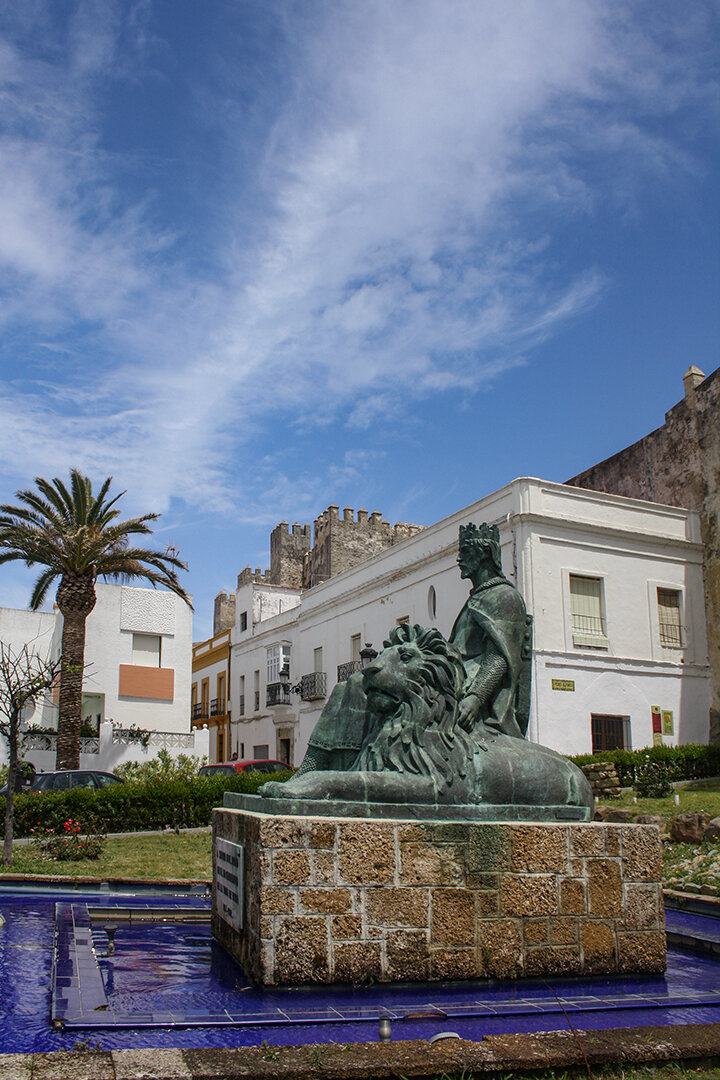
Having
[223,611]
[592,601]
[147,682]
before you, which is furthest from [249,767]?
[223,611]

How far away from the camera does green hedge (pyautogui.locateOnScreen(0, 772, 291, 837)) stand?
14.8 metres

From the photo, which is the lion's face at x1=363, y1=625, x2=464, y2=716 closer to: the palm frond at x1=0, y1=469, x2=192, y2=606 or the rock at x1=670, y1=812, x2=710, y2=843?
the rock at x1=670, y1=812, x2=710, y2=843

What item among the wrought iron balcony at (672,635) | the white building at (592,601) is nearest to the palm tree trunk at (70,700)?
the white building at (592,601)

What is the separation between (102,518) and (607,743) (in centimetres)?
1234

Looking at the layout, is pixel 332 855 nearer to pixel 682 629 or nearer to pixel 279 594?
pixel 682 629

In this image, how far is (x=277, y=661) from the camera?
32.9 metres

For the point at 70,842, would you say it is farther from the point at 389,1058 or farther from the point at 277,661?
the point at 277,661

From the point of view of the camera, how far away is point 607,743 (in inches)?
837

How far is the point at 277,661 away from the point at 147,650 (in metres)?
4.77

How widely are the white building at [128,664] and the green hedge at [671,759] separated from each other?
13.4m

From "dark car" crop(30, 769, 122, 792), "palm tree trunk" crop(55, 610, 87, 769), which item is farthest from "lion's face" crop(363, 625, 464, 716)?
"palm tree trunk" crop(55, 610, 87, 769)

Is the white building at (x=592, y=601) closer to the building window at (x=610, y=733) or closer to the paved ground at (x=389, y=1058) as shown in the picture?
the building window at (x=610, y=733)

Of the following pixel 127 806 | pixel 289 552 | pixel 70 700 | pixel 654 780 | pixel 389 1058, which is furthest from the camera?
→ pixel 289 552

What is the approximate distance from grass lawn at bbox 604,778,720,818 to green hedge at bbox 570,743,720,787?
0.79 metres
